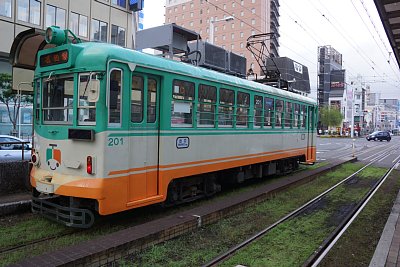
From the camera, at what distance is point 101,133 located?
562 cm

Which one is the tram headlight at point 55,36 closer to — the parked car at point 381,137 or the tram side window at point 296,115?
the tram side window at point 296,115

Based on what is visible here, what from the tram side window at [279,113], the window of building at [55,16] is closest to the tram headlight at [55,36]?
the tram side window at [279,113]

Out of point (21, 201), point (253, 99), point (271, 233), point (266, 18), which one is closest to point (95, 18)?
point (253, 99)

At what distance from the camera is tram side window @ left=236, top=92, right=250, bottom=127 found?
929 centimetres

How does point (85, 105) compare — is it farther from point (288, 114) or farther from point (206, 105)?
point (288, 114)

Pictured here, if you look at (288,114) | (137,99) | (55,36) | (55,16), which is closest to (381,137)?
(288,114)

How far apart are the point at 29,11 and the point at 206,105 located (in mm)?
18898

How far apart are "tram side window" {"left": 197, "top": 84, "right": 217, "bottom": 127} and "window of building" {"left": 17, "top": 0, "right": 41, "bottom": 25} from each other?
18.4 meters

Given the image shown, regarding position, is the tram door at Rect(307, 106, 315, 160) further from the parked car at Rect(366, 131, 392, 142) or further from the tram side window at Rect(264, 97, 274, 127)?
the parked car at Rect(366, 131, 392, 142)

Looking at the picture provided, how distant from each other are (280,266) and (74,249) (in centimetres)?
274

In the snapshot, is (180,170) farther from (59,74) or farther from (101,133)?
(59,74)

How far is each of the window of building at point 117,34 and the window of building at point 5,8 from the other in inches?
298

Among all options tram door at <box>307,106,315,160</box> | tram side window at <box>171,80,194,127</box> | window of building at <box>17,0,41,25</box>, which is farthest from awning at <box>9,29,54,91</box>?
window of building at <box>17,0,41,25</box>

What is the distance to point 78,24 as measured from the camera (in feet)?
82.3
